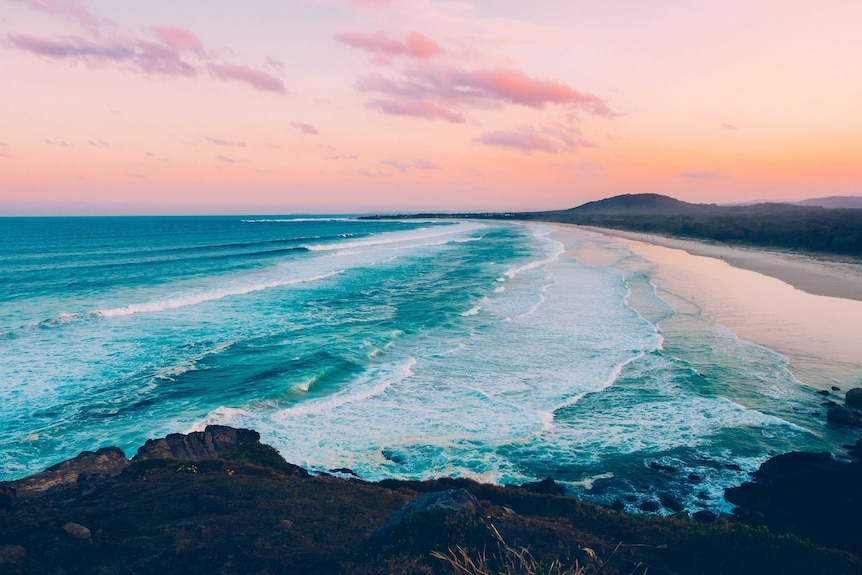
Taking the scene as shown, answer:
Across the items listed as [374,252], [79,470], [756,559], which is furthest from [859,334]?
[374,252]

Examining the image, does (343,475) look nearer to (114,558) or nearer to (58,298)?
(114,558)

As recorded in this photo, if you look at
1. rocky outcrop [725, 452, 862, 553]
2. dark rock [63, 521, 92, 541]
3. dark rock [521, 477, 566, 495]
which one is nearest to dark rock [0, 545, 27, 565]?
dark rock [63, 521, 92, 541]

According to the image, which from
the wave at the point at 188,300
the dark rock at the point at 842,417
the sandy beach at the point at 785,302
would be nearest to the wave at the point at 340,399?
the dark rock at the point at 842,417

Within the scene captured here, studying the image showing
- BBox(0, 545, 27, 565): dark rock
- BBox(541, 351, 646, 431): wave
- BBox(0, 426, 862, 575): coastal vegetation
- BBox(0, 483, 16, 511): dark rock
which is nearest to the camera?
BBox(0, 426, 862, 575): coastal vegetation

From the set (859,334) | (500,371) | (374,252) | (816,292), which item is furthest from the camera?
(374,252)

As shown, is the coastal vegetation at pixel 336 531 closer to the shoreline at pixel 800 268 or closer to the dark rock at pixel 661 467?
the dark rock at pixel 661 467

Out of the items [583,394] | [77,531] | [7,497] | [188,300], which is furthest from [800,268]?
[7,497]

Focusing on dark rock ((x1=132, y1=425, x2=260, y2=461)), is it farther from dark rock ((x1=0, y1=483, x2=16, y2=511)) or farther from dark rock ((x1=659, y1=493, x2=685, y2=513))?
dark rock ((x1=659, y1=493, x2=685, y2=513))

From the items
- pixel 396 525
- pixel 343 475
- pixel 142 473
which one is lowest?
pixel 343 475
